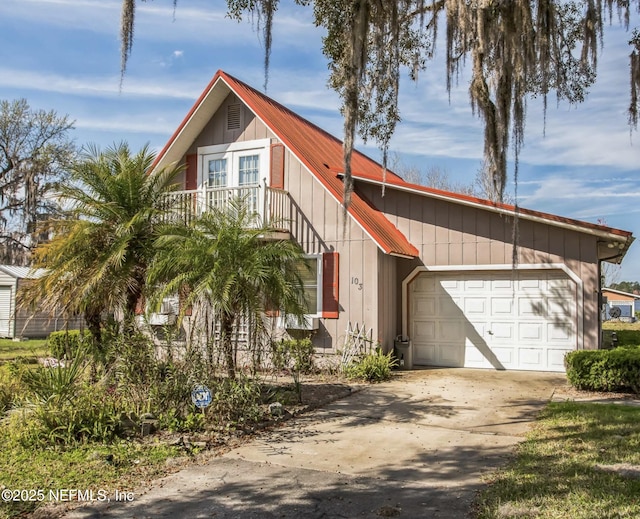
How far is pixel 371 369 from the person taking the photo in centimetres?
1104

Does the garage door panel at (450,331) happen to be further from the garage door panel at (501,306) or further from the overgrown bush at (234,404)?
the overgrown bush at (234,404)

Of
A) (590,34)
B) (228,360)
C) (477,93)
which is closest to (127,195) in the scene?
(228,360)

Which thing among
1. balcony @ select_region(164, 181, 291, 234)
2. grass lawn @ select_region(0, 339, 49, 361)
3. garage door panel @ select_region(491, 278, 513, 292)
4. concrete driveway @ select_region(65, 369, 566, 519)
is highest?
balcony @ select_region(164, 181, 291, 234)

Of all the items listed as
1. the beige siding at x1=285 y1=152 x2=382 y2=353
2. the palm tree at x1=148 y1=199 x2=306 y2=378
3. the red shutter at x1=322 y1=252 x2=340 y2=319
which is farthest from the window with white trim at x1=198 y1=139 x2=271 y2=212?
the palm tree at x1=148 y1=199 x2=306 y2=378

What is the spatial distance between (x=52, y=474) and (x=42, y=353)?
1269 centimetres

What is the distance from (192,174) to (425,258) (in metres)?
6.98

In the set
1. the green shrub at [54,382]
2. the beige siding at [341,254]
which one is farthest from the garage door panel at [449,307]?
the green shrub at [54,382]

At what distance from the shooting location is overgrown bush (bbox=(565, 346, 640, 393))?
30.3ft

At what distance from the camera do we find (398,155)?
116 feet

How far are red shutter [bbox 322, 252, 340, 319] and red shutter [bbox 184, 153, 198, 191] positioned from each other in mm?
4844

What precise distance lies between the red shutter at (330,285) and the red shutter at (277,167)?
2.32 meters

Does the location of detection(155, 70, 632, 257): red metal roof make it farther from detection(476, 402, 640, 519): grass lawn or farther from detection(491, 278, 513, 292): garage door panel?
detection(476, 402, 640, 519): grass lawn

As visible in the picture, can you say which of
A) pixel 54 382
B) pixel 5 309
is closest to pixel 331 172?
pixel 54 382

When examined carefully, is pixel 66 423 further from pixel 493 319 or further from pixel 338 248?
pixel 493 319
